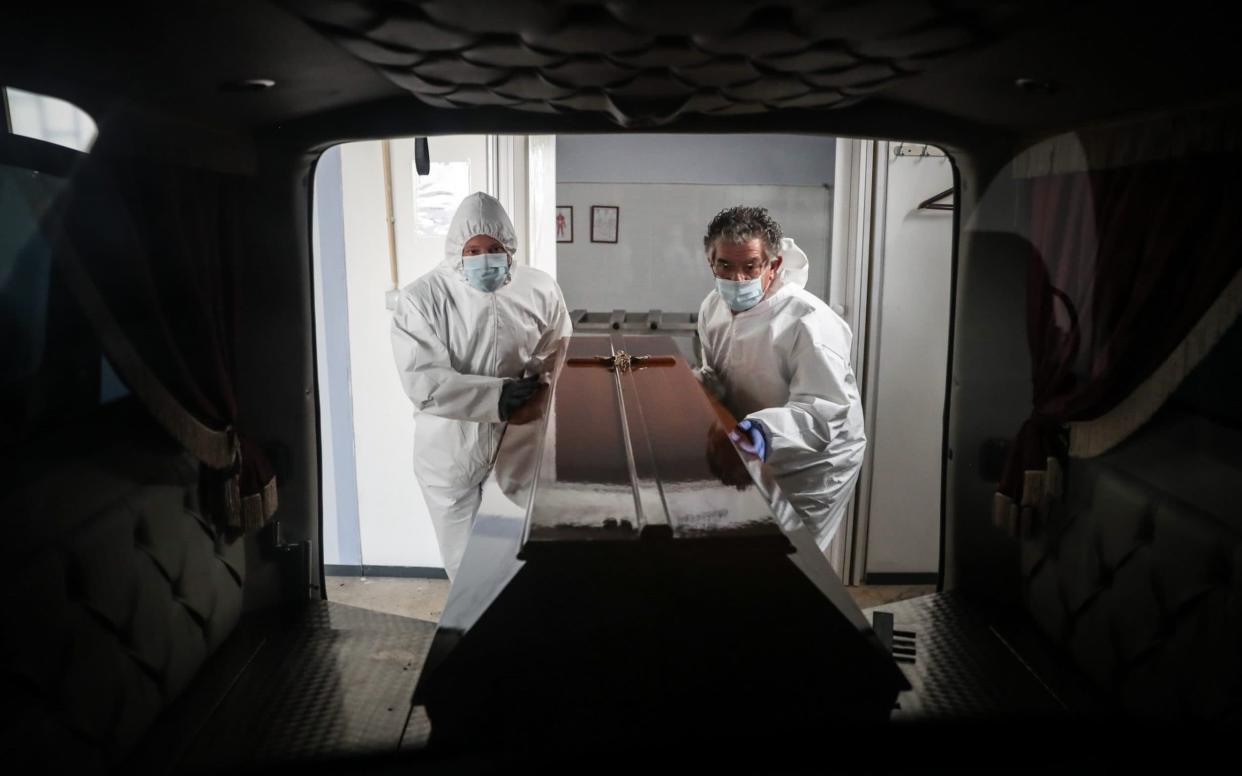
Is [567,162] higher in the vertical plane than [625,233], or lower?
higher

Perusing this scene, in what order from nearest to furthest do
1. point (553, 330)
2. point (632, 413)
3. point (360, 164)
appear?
point (632, 413) < point (553, 330) < point (360, 164)

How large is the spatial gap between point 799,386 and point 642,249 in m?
1.84

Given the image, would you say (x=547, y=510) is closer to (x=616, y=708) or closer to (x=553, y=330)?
(x=616, y=708)

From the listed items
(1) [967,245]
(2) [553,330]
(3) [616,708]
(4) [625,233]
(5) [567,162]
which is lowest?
(3) [616,708]

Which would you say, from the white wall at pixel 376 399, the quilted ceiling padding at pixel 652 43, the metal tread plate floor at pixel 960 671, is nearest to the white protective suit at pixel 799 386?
the metal tread plate floor at pixel 960 671

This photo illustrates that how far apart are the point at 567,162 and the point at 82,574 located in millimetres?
2680

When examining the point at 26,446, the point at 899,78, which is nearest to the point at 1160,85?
the point at 899,78

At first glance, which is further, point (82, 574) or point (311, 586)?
point (311, 586)

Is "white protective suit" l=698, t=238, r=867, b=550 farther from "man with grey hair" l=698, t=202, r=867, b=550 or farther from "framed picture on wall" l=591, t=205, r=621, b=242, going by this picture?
"framed picture on wall" l=591, t=205, r=621, b=242

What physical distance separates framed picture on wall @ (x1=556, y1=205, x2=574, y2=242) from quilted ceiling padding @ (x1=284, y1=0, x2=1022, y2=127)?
249cm

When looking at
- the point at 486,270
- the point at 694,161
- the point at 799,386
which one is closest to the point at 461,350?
the point at 486,270

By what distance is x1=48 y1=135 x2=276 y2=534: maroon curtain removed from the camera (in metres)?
0.33

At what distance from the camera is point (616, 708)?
1.31ft

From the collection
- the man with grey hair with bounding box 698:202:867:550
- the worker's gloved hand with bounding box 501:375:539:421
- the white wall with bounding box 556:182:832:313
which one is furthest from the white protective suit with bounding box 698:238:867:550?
the white wall with bounding box 556:182:832:313
